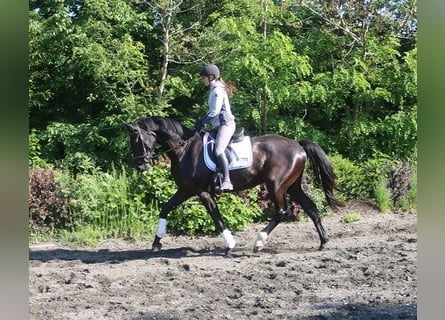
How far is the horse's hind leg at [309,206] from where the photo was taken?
6590 mm

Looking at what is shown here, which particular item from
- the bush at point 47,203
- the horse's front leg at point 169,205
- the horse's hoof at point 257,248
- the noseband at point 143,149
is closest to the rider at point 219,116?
the horse's front leg at point 169,205

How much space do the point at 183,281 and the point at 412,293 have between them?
6.89ft

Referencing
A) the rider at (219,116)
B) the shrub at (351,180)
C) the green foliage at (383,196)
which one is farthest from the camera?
the shrub at (351,180)

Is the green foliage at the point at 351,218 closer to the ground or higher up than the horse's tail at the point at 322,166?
closer to the ground

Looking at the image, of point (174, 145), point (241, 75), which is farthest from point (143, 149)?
point (241, 75)

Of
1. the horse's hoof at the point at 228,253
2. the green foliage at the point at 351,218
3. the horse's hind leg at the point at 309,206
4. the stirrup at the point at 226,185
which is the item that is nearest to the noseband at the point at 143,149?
the stirrup at the point at 226,185

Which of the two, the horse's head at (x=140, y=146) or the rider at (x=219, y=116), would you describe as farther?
the horse's head at (x=140, y=146)

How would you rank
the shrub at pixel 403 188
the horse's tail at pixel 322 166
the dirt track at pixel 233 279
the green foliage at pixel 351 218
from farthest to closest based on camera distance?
1. the shrub at pixel 403 188
2. the green foliage at pixel 351 218
3. the horse's tail at pixel 322 166
4. the dirt track at pixel 233 279

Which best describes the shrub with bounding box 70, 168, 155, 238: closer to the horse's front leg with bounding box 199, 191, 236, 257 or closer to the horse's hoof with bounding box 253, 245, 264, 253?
the horse's front leg with bounding box 199, 191, 236, 257

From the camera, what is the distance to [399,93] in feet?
33.2

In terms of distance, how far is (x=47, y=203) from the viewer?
7.60 m

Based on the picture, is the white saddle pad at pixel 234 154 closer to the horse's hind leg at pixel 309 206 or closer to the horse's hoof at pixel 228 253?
the horse's hind leg at pixel 309 206

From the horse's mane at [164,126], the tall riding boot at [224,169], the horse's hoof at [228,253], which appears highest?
the horse's mane at [164,126]

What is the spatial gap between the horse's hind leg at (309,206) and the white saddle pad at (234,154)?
2.61 feet
